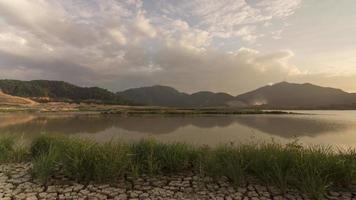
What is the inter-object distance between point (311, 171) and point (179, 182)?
265 cm

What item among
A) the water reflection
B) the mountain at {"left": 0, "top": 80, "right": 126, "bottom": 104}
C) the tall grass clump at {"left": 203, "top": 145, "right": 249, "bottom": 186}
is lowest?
the water reflection

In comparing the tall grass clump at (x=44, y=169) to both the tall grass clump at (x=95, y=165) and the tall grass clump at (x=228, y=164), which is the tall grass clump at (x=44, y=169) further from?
the tall grass clump at (x=228, y=164)

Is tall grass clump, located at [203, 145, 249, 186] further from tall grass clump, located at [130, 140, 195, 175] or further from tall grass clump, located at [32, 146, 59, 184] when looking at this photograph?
tall grass clump, located at [32, 146, 59, 184]

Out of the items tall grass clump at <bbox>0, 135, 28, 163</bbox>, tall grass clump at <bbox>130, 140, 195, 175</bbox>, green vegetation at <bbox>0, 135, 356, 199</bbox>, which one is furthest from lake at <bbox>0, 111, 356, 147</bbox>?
tall grass clump at <bbox>0, 135, 28, 163</bbox>

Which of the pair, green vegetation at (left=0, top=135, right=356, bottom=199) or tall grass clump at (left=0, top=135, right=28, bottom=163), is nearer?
green vegetation at (left=0, top=135, right=356, bottom=199)

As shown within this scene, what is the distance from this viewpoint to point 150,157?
6691 mm

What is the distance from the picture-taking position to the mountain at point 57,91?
13623cm

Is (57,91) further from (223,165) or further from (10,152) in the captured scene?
(223,165)

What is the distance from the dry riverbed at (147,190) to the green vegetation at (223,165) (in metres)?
0.20

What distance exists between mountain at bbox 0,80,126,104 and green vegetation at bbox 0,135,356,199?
12987 centimetres

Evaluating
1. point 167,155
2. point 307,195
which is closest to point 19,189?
point 167,155

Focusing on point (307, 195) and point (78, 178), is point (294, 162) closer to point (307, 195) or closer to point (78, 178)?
point (307, 195)

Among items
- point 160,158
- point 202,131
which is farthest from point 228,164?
point 202,131

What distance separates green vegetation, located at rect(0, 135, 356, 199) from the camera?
548 centimetres
